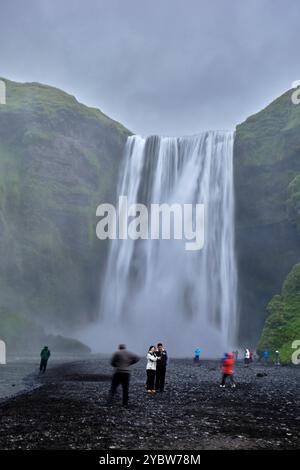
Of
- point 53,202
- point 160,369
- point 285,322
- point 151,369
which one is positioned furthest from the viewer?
point 53,202

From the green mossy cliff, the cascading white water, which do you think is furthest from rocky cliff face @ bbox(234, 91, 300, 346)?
the green mossy cliff

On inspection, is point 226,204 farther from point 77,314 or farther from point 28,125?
point 28,125

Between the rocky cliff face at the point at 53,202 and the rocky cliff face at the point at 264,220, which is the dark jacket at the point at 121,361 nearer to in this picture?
the rocky cliff face at the point at 264,220

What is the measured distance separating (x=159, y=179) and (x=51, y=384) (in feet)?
191

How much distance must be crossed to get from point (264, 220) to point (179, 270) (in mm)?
15955

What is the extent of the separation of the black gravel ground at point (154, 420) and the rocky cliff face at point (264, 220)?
4946 cm

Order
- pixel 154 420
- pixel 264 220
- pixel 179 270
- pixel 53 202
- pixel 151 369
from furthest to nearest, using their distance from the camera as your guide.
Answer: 1. pixel 53 202
2. pixel 179 270
3. pixel 264 220
4. pixel 151 369
5. pixel 154 420

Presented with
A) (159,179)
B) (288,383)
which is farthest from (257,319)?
(288,383)

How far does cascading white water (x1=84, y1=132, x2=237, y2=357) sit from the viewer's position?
65.7m

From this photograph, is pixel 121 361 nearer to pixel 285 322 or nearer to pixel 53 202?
pixel 285 322

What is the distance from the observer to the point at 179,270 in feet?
231

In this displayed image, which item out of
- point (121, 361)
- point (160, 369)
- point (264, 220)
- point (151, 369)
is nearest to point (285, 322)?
point (264, 220)

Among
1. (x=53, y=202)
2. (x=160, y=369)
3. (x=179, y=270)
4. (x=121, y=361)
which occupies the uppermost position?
(x=53, y=202)

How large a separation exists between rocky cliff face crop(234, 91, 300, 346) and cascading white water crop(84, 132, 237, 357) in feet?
6.88
